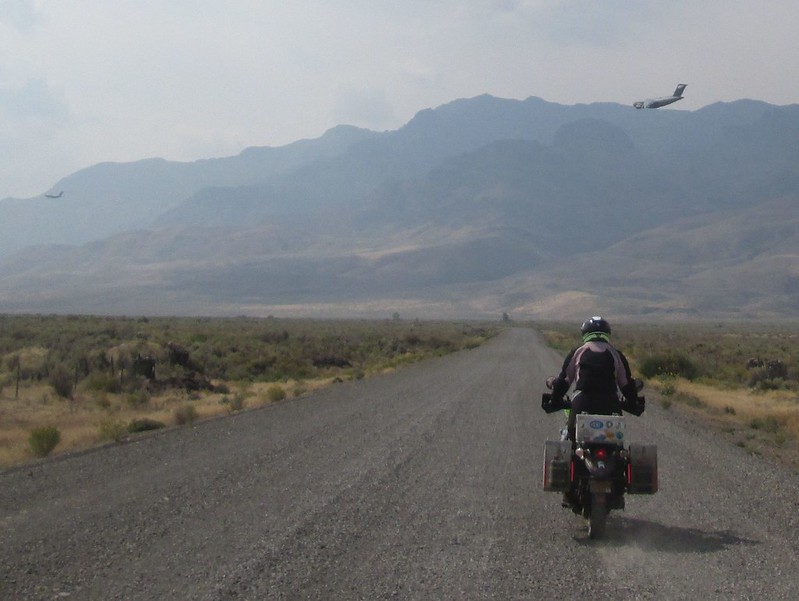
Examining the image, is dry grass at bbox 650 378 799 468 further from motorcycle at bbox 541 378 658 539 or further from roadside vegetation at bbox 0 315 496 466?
roadside vegetation at bbox 0 315 496 466

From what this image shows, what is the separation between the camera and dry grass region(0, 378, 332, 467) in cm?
1414

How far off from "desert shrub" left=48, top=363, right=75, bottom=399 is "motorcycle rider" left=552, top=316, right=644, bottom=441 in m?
17.9

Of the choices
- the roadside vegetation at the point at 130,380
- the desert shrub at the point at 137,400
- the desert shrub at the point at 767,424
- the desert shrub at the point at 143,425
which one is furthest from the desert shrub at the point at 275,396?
the desert shrub at the point at 767,424

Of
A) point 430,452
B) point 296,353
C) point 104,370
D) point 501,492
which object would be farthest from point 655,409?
point 296,353

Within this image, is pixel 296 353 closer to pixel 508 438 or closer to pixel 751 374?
pixel 751 374

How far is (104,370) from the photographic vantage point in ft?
89.6

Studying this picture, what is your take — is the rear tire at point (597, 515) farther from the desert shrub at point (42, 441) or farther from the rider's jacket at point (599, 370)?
the desert shrub at point (42, 441)

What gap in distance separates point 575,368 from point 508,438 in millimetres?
6069

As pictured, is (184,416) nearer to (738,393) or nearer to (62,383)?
(62,383)

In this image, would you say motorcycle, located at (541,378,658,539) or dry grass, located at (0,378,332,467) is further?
dry grass, located at (0,378,332,467)

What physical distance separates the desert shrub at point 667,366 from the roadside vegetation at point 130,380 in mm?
9900

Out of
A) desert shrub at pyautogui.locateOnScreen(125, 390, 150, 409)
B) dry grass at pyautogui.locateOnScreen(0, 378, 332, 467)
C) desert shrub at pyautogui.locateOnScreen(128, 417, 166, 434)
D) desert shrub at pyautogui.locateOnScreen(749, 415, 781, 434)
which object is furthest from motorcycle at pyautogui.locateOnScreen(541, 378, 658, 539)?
desert shrub at pyautogui.locateOnScreen(125, 390, 150, 409)

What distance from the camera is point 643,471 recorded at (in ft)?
24.7

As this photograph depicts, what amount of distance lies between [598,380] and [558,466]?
2.79 ft
